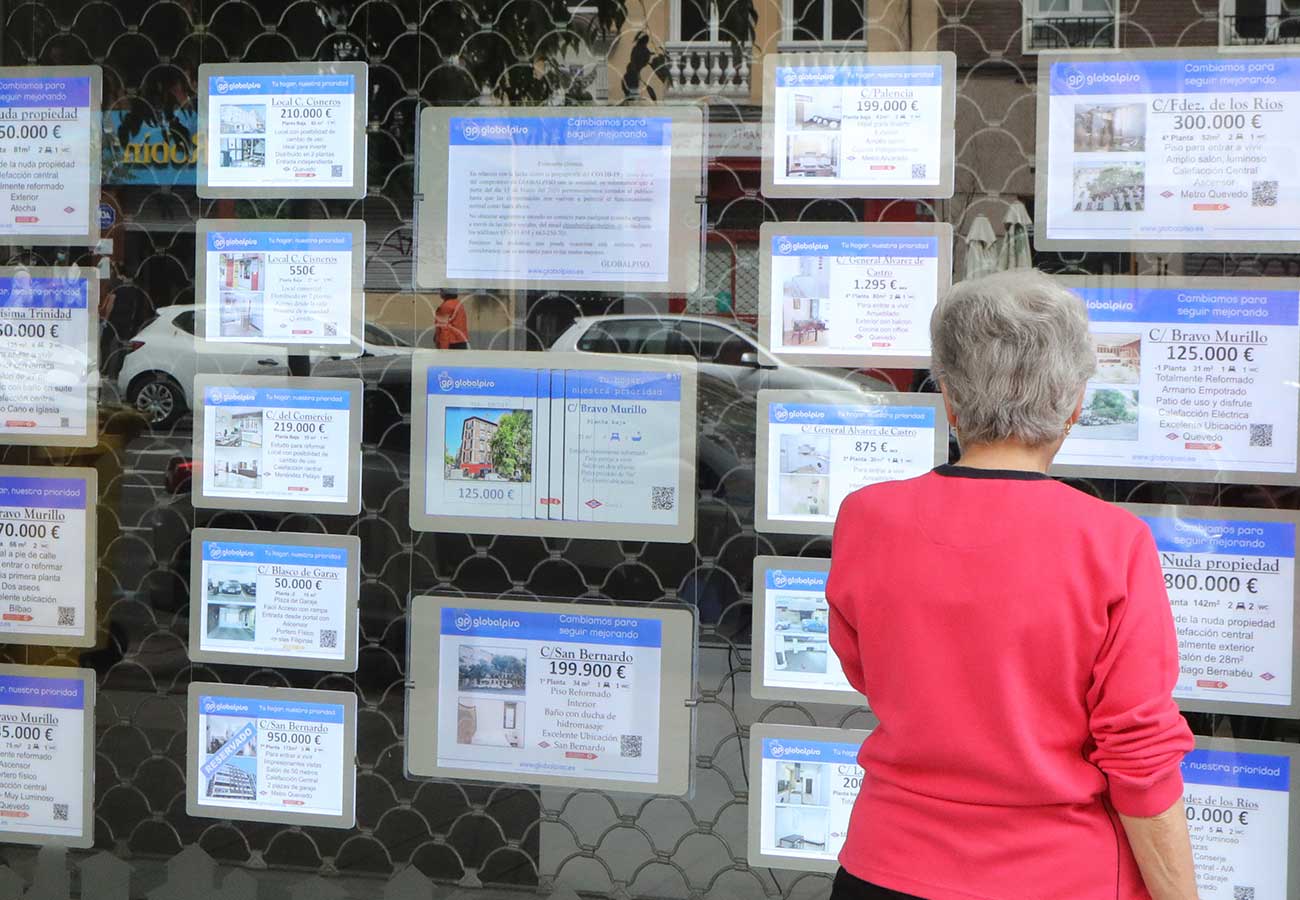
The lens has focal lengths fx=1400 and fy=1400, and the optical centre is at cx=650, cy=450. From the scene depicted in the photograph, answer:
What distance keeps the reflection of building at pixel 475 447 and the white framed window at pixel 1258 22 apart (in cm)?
197

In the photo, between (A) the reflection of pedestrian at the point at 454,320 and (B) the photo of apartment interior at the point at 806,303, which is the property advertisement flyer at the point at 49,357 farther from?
(B) the photo of apartment interior at the point at 806,303

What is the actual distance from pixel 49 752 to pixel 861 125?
273 cm

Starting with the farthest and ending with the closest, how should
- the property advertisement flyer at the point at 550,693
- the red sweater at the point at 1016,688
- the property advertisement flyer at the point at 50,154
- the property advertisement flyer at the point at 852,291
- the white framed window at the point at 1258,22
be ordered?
1. the property advertisement flyer at the point at 50,154
2. the property advertisement flyer at the point at 550,693
3. the property advertisement flyer at the point at 852,291
4. the white framed window at the point at 1258,22
5. the red sweater at the point at 1016,688

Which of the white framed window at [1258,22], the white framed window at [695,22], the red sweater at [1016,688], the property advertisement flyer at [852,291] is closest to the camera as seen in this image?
the red sweater at [1016,688]

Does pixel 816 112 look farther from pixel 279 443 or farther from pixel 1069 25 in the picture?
pixel 279 443

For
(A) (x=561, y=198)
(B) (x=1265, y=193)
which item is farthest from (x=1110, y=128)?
(A) (x=561, y=198)

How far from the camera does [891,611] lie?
2025 millimetres

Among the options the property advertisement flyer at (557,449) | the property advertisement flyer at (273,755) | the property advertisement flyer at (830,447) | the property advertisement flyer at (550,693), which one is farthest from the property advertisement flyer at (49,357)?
the property advertisement flyer at (830,447)

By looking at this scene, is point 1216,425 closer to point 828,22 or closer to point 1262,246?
point 1262,246

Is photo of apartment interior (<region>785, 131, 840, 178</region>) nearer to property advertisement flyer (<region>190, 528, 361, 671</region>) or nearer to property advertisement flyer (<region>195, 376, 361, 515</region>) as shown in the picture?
property advertisement flyer (<region>195, 376, 361, 515</region>)

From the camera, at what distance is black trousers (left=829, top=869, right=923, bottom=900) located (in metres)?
2.02

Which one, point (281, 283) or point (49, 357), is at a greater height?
point (281, 283)

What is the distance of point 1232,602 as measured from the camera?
3.23 metres

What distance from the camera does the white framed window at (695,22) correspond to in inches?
134
